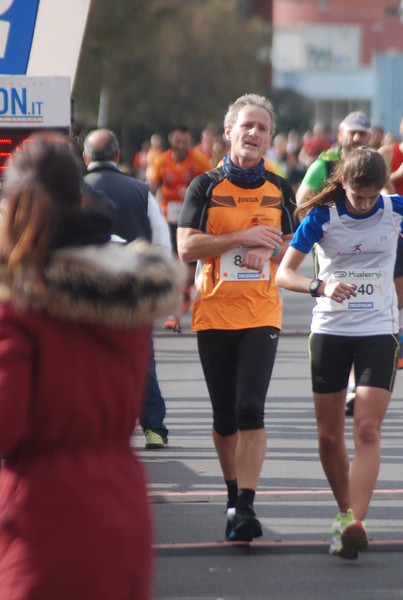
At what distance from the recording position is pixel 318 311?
20.9ft

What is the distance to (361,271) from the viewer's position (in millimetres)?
6309

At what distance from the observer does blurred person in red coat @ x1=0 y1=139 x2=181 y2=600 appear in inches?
129

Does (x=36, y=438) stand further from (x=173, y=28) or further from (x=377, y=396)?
(x=173, y=28)

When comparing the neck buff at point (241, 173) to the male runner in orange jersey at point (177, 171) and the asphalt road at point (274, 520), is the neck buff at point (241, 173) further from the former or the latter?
the male runner in orange jersey at point (177, 171)

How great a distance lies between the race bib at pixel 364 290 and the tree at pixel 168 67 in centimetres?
3572

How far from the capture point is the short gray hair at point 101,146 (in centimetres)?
866

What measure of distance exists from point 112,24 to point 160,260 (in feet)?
125

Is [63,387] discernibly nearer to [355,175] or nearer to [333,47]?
[355,175]

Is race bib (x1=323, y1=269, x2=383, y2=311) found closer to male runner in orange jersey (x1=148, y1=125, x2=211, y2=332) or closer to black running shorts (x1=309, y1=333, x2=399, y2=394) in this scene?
black running shorts (x1=309, y1=333, x2=399, y2=394)

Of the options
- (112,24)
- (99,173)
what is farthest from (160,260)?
(112,24)

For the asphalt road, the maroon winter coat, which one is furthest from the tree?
the maroon winter coat

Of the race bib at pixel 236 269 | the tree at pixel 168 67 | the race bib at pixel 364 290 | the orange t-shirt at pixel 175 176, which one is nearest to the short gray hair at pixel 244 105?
the race bib at pixel 236 269

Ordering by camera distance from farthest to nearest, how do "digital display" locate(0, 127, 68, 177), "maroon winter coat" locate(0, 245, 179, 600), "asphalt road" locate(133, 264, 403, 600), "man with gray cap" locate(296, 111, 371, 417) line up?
"man with gray cap" locate(296, 111, 371, 417)
"digital display" locate(0, 127, 68, 177)
"asphalt road" locate(133, 264, 403, 600)
"maroon winter coat" locate(0, 245, 179, 600)

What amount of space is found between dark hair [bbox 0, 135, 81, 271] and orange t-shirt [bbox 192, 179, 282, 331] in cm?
323
